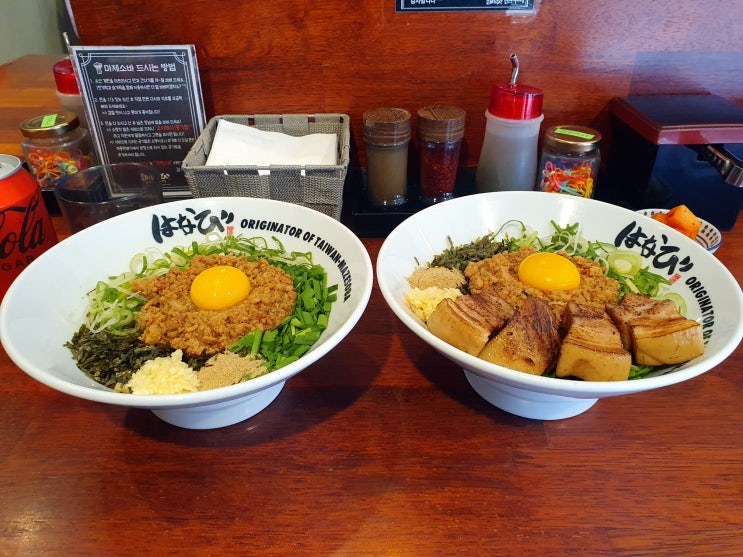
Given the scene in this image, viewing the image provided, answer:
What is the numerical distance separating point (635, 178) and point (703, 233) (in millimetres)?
336

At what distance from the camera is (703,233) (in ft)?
6.25

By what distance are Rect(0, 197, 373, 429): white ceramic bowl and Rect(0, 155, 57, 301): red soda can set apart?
0.22 metres

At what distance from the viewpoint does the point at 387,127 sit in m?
1.90

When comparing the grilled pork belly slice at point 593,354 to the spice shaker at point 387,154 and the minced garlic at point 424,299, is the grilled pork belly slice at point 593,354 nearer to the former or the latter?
the minced garlic at point 424,299

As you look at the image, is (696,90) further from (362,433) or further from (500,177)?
(362,433)

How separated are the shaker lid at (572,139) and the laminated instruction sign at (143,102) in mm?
1383

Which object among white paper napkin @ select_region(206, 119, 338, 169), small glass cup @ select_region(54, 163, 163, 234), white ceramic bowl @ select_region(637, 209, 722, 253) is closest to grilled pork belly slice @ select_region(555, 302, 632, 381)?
white ceramic bowl @ select_region(637, 209, 722, 253)

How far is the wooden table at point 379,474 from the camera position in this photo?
1.09 m

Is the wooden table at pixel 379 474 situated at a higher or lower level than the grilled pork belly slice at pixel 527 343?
lower

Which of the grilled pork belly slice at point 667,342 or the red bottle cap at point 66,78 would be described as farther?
the red bottle cap at point 66,78

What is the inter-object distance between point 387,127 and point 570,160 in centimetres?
72

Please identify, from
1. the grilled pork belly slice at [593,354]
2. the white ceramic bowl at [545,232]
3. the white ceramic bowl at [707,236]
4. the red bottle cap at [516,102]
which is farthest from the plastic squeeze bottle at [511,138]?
the grilled pork belly slice at [593,354]

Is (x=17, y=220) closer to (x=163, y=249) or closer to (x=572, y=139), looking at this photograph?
(x=163, y=249)

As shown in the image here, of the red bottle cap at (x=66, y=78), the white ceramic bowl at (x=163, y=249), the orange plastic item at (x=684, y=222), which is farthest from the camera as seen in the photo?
the red bottle cap at (x=66, y=78)
